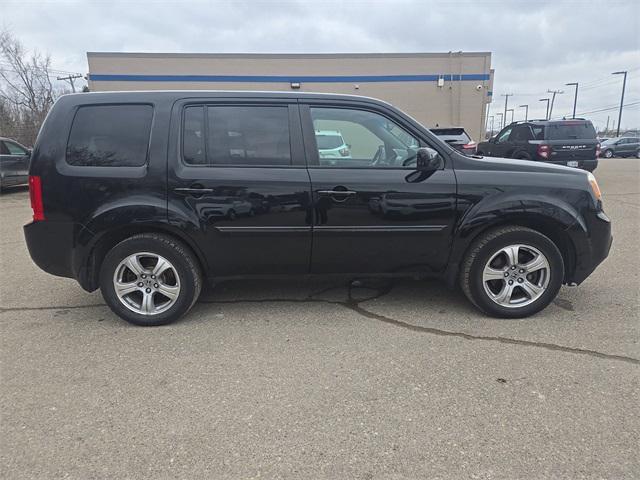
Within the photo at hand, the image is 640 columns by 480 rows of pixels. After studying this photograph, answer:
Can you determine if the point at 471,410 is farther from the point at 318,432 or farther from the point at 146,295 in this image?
the point at 146,295

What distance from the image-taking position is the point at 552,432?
2.39 m

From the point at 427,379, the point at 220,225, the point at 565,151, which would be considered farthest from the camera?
the point at 565,151

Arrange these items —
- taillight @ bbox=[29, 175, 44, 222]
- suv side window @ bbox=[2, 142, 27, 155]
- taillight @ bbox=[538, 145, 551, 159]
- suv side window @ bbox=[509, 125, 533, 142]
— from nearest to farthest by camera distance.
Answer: taillight @ bbox=[29, 175, 44, 222], taillight @ bbox=[538, 145, 551, 159], suv side window @ bbox=[509, 125, 533, 142], suv side window @ bbox=[2, 142, 27, 155]

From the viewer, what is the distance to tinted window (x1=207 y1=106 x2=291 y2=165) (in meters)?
3.60

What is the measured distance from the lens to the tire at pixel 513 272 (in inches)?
145

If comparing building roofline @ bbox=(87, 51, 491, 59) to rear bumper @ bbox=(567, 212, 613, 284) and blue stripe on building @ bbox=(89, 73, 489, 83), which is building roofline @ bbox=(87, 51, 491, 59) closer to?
blue stripe on building @ bbox=(89, 73, 489, 83)

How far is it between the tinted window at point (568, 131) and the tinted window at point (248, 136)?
1079cm

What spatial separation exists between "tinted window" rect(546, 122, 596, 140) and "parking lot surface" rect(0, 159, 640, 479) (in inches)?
360

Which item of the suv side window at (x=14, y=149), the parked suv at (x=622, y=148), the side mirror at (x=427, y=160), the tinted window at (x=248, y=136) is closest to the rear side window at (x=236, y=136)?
the tinted window at (x=248, y=136)

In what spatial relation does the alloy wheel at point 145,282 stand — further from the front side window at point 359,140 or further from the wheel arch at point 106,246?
the front side window at point 359,140

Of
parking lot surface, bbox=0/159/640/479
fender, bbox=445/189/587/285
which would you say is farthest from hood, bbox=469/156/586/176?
parking lot surface, bbox=0/159/640/479

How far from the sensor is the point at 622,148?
35000 millimetres

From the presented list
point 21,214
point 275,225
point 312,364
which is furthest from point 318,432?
point 21,214

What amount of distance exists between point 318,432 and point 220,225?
1804mm
